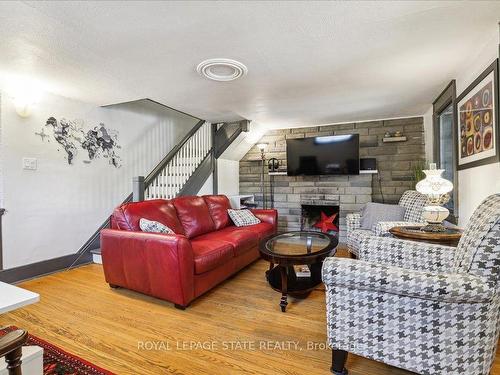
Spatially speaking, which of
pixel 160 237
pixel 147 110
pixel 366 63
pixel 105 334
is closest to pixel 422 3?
pixel 366 63

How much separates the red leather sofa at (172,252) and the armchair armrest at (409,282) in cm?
123

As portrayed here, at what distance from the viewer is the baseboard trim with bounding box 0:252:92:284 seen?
2730 millimetres

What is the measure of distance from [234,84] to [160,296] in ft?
7.29

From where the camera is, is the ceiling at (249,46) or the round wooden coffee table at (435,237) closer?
the ceiling at (249,46)

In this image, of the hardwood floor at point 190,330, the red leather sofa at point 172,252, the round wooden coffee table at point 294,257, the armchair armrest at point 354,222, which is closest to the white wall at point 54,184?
the hardwood floor at point 190,330

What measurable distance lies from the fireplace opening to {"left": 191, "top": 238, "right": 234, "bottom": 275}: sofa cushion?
2.52 m

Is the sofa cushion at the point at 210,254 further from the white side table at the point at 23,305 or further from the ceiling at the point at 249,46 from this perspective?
the ceiling at the point at 249,46

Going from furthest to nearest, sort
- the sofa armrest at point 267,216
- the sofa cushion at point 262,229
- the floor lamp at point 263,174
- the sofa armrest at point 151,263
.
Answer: the floor lamp at point 263,174 < the sofa armrest at point 267,216 < the sofa cushion at point 262,229 < the sofa armrest at point 151,263

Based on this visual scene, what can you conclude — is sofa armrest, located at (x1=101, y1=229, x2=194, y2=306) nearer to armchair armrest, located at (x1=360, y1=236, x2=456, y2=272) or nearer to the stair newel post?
the stair newel post

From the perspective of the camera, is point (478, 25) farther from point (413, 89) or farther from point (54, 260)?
point (54, 260)

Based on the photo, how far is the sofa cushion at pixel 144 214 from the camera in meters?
2.52

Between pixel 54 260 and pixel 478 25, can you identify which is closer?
pixel 478 25

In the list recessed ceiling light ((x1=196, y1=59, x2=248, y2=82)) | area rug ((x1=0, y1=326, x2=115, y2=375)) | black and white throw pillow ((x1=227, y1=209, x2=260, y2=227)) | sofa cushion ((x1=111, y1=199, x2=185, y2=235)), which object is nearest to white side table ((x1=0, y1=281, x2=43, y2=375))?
area rug ((x1=0, y1=326, x2=115, y2=375))

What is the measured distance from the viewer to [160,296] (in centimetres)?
224
